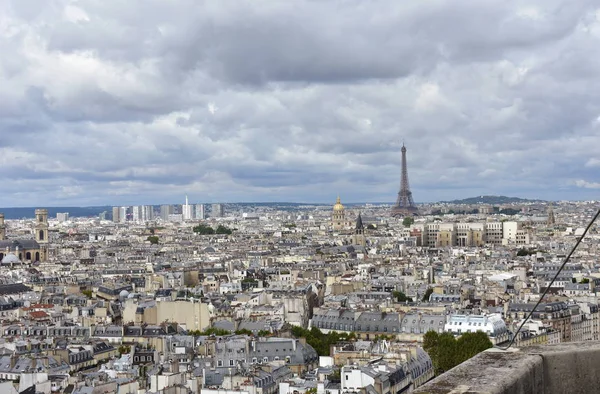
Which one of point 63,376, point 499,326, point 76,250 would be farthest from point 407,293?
point 76,250

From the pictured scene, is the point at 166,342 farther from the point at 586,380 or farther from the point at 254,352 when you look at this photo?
the point at 586,380

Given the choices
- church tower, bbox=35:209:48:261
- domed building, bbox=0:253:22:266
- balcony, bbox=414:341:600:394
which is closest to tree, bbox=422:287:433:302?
domed building, bbox=0:253:22:266

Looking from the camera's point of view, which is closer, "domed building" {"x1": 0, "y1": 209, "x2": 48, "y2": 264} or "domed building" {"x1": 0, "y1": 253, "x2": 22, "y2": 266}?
"domed building" {"x1": 0, "y1": 253, "x2": 22, "y2": 266}

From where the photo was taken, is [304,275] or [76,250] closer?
[304,275]

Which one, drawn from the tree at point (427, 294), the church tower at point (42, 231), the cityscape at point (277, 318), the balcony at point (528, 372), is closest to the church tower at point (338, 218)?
the church tower at point (42, 231)

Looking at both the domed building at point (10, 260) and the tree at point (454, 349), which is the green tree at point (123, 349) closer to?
the tree at point (454, 349)

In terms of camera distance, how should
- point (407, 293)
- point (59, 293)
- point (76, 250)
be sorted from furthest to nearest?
1. point (76, 250)
2. point (59, 293)
3. point (407, 293)

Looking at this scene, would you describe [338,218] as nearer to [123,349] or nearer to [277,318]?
[277,318]

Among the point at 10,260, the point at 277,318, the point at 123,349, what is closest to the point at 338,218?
the point at 10,260

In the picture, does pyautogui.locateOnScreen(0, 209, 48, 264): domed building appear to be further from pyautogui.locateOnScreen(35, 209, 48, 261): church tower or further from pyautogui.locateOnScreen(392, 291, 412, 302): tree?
pyautogui.locateOnScreen(392, 291, 412, 302): tree
